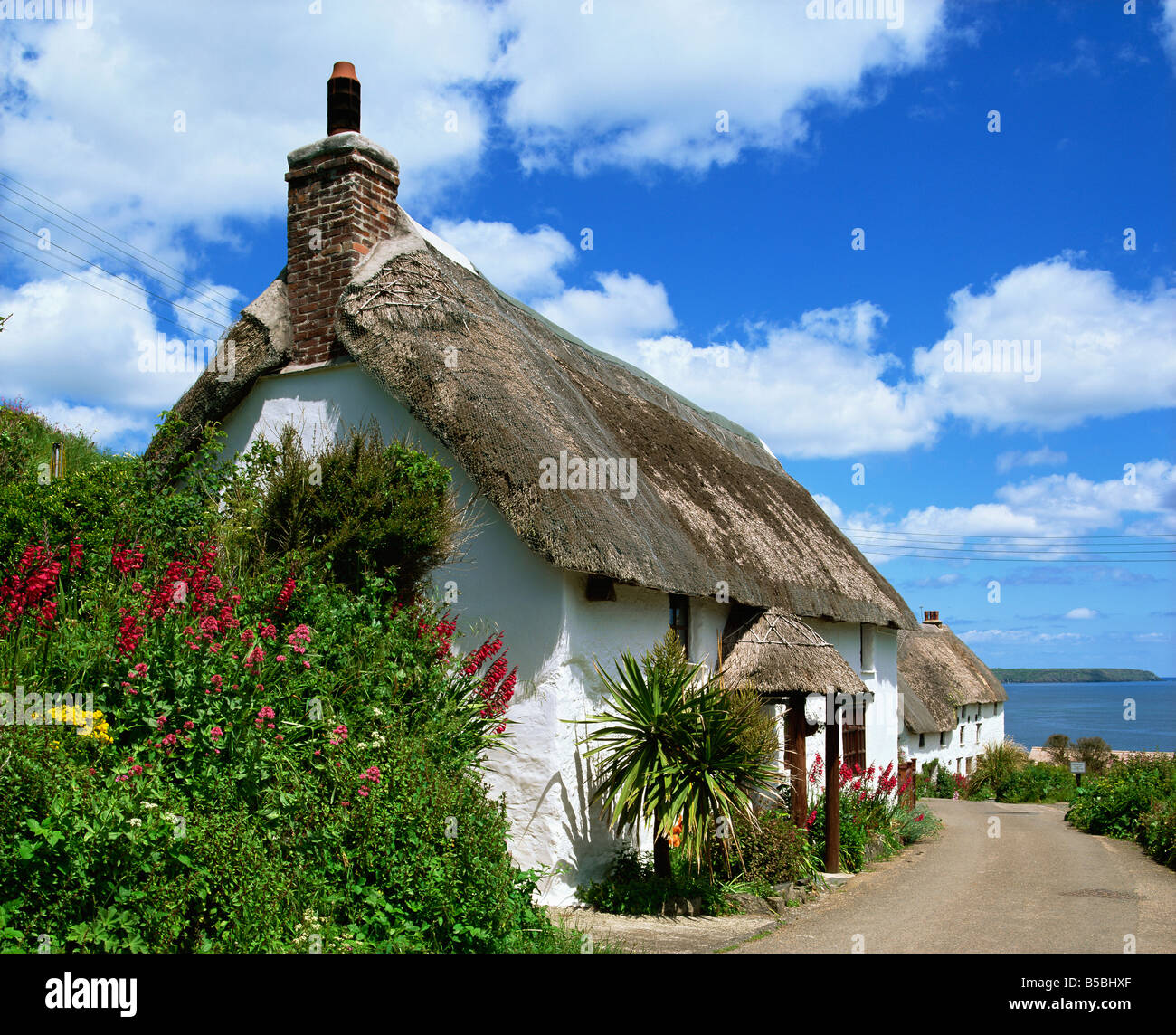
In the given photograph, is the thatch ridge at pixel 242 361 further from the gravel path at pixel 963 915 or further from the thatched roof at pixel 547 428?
the gravel path at pixel 963 915

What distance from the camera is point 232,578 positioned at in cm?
772

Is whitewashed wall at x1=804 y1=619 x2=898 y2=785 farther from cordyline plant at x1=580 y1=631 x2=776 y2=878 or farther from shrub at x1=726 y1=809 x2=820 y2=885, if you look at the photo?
cordyline plant at x1=580 y1=631 x2=776 y2=878

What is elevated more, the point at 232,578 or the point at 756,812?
the point at 232,578

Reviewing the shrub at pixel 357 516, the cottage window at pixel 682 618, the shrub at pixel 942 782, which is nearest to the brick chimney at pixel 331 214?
the shrub at pixel 357 516

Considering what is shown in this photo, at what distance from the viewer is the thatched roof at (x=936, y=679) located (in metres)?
31.3

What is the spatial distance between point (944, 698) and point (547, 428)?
95.0 ft

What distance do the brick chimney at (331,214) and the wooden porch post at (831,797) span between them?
268 inches

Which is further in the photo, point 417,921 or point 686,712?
point 686,712

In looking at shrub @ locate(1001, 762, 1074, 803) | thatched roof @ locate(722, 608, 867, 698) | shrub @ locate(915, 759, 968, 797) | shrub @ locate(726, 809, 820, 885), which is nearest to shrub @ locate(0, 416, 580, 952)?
shrub @ locate(726, 809, 820, 885)

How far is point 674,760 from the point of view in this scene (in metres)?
8.30
